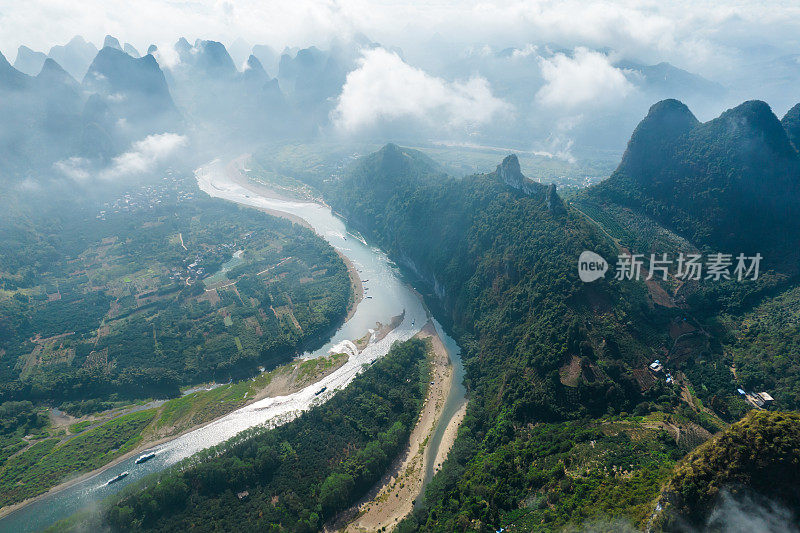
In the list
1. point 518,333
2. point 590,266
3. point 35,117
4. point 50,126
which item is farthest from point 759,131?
point 35,117

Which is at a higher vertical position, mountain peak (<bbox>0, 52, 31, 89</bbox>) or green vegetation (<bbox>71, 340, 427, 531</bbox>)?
mountain peak (<bbox>0, 52, 31, 89</bbox>)

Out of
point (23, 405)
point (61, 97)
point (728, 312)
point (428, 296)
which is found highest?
point (61, 97)

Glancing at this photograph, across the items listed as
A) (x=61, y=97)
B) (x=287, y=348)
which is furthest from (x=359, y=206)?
(x=61, y=97)

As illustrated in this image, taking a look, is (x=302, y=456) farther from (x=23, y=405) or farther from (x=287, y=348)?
(x=23, y=405)

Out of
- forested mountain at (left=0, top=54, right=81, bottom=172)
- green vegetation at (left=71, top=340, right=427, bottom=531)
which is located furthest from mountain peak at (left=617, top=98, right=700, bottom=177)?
forested mountain at (left=0, top=54, right=81, bottom=172)

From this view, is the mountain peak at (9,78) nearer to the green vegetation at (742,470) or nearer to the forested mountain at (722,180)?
the forested mountain at (722,180)

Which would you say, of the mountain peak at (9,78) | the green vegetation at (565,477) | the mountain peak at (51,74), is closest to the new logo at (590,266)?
the green vegetation at (565,477)

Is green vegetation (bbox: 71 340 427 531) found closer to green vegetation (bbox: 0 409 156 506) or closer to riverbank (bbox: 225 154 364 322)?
green vegetation (bbox: 0 409 156 506)
